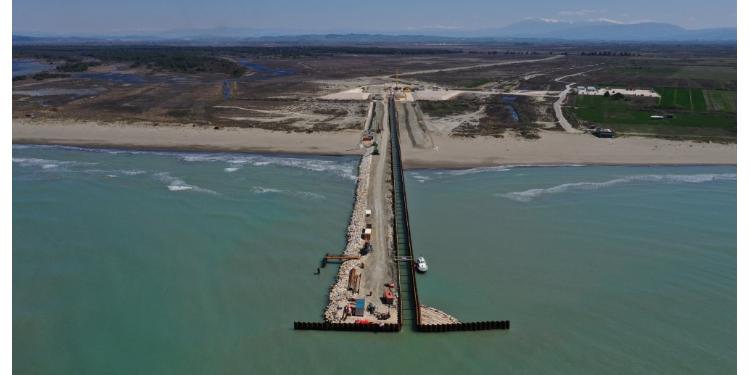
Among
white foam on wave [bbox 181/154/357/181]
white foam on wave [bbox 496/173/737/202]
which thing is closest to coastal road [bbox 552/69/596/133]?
white foam on wave [bbox 496/173/737/202]

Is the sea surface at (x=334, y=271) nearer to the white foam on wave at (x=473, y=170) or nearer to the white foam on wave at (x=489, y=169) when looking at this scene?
the white foam on wave at (x=473, y=170)

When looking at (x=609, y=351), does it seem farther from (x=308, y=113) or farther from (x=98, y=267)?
(x=308, y=113)

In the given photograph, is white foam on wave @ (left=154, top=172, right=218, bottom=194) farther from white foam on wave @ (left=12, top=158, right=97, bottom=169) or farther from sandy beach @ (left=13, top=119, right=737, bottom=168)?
white foam on wave @ (left=12, top=158, right=97, bottom=169)

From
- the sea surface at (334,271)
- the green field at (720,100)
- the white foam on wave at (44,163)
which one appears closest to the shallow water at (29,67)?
the white foam on wave at (44,163)

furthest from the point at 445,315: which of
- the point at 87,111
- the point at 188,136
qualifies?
the point at 87,111

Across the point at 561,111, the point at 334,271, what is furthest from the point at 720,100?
the point at 334,271
